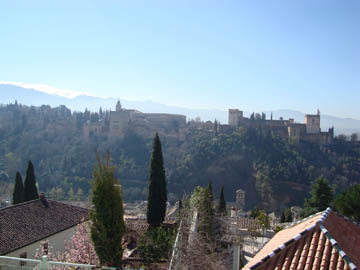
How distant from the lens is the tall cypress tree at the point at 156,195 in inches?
588

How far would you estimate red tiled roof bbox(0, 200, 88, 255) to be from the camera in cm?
1138

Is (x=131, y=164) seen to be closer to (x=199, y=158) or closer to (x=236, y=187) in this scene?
(x=199, y=158)

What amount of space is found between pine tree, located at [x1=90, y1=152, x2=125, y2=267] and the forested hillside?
46.1m

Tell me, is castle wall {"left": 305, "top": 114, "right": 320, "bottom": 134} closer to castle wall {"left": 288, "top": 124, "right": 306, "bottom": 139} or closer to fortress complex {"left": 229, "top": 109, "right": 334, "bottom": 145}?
fortress complex {"left": 229, "top": 109, "right": 334, "bottom": 145}

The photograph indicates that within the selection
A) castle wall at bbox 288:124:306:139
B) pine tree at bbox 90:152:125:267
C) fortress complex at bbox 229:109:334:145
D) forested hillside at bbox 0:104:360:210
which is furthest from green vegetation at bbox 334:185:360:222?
castle wall at bbox 288:124:306:139

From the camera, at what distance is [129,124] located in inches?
3049

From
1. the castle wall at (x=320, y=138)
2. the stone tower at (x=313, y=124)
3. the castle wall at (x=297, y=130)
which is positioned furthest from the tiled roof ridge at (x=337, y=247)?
the stone tower at (x=313, y=124)

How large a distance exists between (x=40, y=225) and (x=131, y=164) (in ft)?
164

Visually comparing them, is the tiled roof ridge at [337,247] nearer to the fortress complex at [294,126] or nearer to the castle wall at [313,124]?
the fortress complex at [294,126]

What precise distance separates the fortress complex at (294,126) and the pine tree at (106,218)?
65673 millimetres

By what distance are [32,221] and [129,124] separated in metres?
65.0

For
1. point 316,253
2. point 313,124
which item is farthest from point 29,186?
point 313,124

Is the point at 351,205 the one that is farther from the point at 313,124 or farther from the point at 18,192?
the point at 313,124

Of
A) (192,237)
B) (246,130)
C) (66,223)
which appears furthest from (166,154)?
(192,237)
